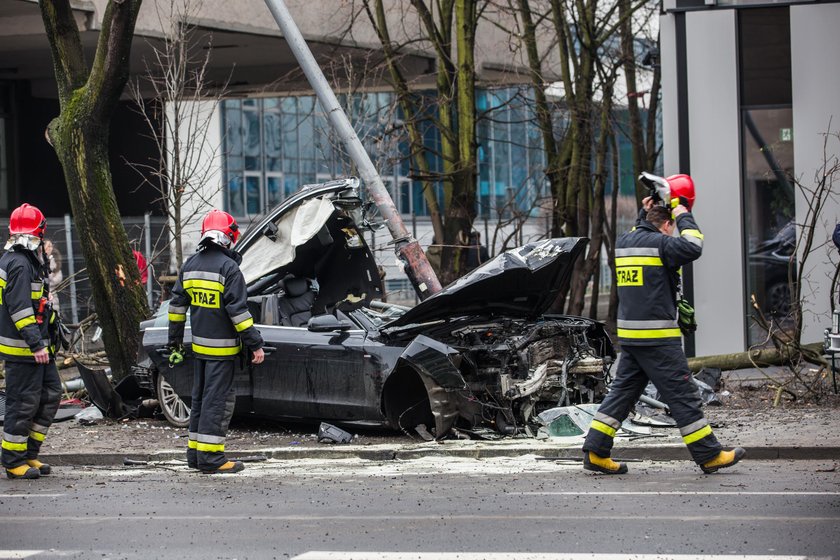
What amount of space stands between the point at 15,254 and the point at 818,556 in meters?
6.16

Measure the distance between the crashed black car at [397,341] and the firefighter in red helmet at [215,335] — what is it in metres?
0.30

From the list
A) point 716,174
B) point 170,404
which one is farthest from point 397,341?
point 716,174

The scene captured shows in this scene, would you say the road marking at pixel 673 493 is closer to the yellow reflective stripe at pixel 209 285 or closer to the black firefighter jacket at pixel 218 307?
the black firefighter jacket at pixel 218 307

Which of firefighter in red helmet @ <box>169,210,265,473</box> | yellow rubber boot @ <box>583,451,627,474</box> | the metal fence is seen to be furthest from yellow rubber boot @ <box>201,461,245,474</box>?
the metal fence

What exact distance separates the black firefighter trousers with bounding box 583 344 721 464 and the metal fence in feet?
37.6

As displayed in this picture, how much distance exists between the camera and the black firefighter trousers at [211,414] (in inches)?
355

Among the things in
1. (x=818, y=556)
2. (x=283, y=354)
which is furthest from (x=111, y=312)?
(x=818, y=556)

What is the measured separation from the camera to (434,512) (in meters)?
7.07

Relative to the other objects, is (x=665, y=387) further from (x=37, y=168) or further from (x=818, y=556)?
(x=37, y=168)

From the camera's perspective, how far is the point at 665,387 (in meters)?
8.16

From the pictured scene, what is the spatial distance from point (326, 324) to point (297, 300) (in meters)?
1.17

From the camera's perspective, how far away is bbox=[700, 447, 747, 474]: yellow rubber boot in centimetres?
816

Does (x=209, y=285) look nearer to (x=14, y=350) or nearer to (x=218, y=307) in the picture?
(x=218, y=307)

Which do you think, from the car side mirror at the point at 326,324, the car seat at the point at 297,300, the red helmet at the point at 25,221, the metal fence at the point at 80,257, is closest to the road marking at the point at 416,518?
the red helmet at the point at 25,221
